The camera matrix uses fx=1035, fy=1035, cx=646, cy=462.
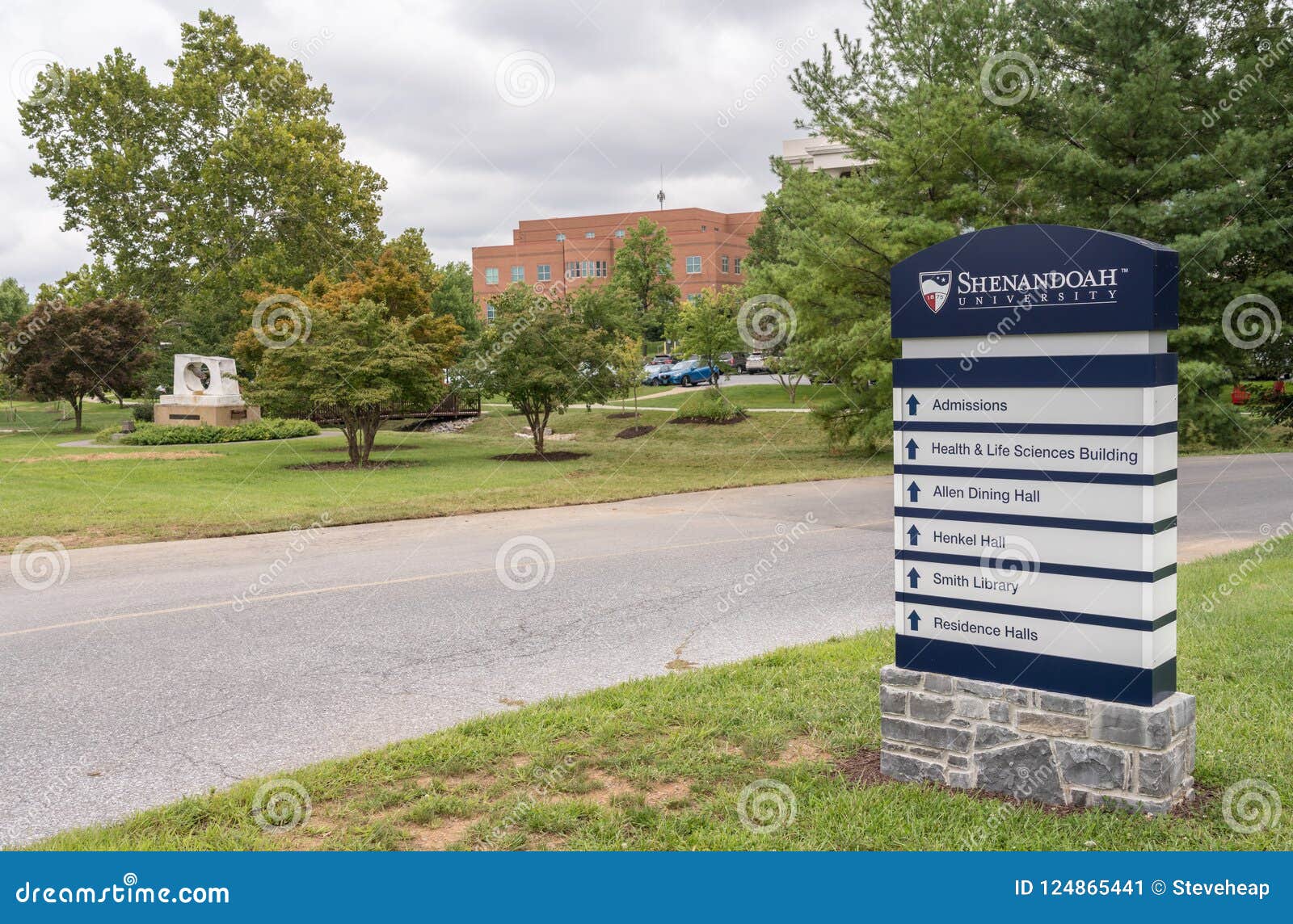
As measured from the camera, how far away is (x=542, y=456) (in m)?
26.7

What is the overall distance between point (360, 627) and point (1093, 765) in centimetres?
566

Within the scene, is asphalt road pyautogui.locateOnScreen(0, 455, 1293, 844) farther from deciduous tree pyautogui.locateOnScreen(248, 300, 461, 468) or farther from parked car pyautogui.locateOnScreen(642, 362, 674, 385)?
parked car pyautogui.locateOnScreen(642, 362, 674, 385)

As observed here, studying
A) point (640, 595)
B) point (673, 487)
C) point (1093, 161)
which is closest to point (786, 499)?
point (673, 487)

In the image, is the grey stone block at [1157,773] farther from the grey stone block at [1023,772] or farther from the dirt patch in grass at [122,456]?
the dirt patch in grass at [122,456]

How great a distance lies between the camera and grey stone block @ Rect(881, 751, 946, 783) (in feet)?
15.3

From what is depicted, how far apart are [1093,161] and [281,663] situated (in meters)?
19.5

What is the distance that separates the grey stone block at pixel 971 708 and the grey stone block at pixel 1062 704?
0.79ft

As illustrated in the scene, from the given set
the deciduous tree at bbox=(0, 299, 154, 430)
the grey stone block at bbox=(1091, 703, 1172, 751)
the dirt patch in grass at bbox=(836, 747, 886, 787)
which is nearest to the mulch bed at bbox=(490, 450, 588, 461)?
the deciduous tree at bbox=(0, 299, 154, 430)

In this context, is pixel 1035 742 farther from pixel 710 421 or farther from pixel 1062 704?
pixel 710 421

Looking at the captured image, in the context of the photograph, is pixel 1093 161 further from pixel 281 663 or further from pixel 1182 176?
pixel 281 663

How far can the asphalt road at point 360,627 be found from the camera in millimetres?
5410

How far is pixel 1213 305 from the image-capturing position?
2283 cm

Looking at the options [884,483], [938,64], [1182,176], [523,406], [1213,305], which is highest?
[938,64]

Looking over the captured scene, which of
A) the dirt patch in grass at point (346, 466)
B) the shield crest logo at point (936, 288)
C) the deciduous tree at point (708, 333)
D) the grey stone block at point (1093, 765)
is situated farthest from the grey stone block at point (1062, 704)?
the deciduous tree at point (708, 333)
